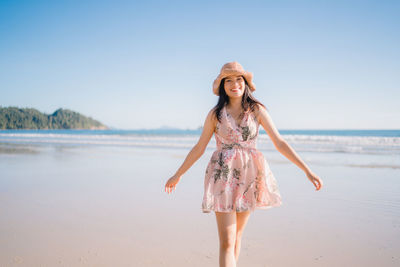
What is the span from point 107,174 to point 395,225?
251 inches

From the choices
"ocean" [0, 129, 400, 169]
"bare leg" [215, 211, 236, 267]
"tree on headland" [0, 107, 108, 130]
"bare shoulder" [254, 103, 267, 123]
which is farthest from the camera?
"tree on headland" [0, 107, 108, 130]

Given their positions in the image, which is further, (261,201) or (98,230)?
(98,230)

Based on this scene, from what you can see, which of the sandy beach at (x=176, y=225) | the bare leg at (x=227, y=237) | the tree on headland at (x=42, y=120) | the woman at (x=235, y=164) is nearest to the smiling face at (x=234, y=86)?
the woman at (x=235, y=164)

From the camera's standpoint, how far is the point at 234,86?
2248 millimetres

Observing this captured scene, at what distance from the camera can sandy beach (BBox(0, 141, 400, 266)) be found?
2842mm

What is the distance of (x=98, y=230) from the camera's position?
355 cm

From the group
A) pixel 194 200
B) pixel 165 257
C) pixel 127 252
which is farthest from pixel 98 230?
pixel 194 200

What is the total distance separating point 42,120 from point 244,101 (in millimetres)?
103019

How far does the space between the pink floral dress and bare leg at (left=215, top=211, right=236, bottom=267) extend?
3.4 inches

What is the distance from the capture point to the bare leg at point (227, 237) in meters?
2.07

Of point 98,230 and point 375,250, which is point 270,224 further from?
point 98,230

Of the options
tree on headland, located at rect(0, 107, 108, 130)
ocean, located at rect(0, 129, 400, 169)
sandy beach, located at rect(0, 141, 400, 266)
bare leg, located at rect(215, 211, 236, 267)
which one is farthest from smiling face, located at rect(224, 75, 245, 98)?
tree on headland, located at rect(0, 107, 108, 130)

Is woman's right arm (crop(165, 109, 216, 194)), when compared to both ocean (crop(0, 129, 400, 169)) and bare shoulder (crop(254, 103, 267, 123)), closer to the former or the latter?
bare shoulder (crop(254, 103, 267, 123))

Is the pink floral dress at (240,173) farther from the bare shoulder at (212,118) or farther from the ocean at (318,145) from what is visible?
the ocean at (318,145)
